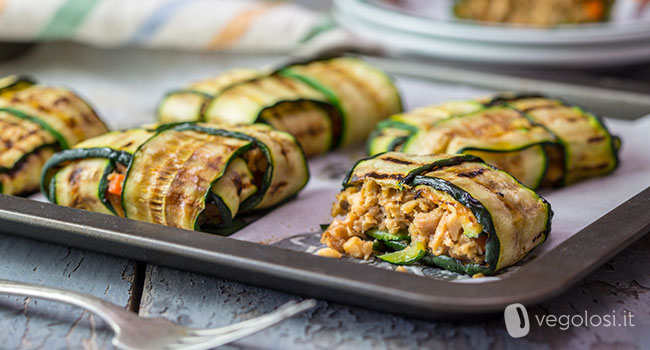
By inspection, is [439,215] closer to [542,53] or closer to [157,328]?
[157,328]

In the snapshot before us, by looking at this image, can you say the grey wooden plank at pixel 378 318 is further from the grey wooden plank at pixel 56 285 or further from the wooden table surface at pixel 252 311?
the grey wooden plank at pixel 56 285

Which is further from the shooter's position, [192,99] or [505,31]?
[505,31]

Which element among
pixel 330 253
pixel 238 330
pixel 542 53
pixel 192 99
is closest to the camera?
pixel 238 330

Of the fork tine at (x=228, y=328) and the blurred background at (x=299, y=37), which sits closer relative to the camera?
the fork tine at (x=228, y=328)

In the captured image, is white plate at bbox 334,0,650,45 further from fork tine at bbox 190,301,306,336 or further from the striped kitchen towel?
fork tine at bbox 190,301,306,336

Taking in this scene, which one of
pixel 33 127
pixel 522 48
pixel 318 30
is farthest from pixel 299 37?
pixel 33 127

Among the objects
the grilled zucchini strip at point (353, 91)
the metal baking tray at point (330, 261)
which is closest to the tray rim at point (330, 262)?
the metal baking tray at point (330, 261)

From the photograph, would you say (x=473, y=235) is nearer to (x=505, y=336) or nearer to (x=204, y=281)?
(x=505, y=336)
